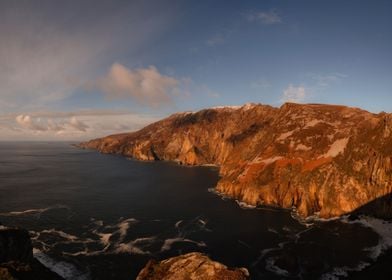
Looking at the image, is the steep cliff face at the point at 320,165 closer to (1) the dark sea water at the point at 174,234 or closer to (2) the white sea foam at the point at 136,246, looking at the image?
(1) the dark sea water at the point at 174,234

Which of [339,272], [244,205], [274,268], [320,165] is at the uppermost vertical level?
[320,165]

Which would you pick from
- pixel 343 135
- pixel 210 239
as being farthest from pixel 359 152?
pixel 210 239

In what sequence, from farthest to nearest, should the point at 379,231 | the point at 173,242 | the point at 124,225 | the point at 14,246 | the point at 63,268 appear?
the point at 124,225 < the point at 379,231 < the point at 173,242 < the point at 63,268 < the point at 14,246

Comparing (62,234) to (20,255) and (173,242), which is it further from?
(20,255)

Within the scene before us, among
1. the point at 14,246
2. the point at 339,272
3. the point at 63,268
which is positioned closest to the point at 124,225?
the point at 63,268

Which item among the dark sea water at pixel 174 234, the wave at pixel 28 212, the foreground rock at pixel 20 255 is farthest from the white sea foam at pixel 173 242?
the wave at pixel 28 212

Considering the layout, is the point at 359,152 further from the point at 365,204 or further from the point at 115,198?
the point at 115,198
